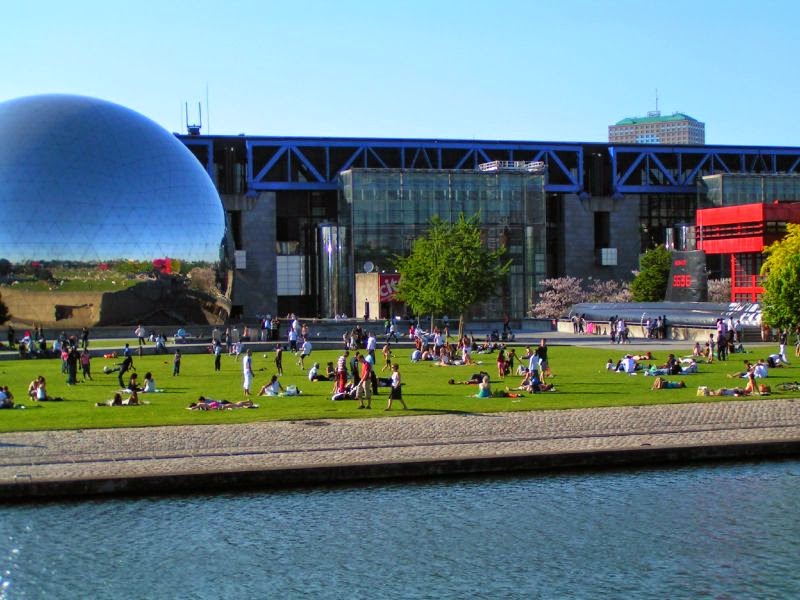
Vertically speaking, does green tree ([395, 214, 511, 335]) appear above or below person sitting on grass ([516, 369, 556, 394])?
above

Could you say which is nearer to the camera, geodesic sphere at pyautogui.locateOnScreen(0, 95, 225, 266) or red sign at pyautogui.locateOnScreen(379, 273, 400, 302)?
geodesic sphere at pyautogui.locateOnScreen(0, 95, 225, 266)

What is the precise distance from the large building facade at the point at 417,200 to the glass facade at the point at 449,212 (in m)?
0.10

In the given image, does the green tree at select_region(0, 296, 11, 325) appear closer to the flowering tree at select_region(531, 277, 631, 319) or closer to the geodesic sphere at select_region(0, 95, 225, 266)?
the geodesic sphere at select_region(0, 95, 225, 266)

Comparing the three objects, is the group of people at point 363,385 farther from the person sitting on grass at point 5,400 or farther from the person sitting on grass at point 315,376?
the person sitting on grass at point 5,400

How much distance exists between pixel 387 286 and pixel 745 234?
23299 mm

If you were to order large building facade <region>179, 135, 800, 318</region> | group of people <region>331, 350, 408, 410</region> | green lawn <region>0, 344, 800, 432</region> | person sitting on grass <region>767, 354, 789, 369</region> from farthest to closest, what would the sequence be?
1. large building facade <region>179, 135, 800, 318</region>
2. person sitting on grass <region>767, 354, 789, 369</region>
3. group of people <region>331, 350, 408, 410</region>
4. green lawn <region>0, 344, 800, 432</region>

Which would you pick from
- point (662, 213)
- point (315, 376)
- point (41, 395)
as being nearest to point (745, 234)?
point (662, 213)

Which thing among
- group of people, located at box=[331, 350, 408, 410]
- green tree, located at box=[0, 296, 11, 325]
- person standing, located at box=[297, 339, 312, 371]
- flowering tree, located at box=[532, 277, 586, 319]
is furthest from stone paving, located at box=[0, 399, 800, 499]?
flowering tree, located at box=[532, 277, 586, 319]

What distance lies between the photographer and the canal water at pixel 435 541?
1647 centimetres

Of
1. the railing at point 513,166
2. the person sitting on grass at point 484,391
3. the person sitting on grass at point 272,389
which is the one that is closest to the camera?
the person sitting on grass at point 484,391

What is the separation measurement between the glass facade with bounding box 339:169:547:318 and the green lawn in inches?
1819

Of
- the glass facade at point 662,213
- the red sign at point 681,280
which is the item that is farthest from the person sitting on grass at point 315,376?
the glass facade at point 662,213

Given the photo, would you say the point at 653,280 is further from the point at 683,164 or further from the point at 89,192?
the point at 89,192

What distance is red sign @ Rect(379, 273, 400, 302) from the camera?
8006 centimetres
